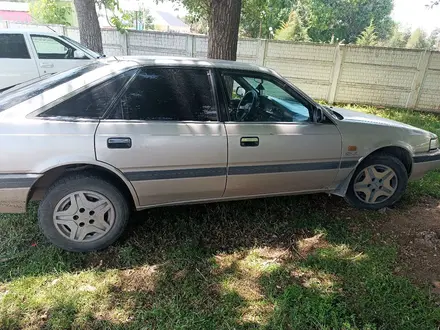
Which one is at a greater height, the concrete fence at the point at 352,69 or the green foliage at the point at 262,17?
the green foliage at the point at 262,17

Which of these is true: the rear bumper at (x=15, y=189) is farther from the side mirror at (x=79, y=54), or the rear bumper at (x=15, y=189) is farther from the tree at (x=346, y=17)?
the tree at (x=346, y=17)

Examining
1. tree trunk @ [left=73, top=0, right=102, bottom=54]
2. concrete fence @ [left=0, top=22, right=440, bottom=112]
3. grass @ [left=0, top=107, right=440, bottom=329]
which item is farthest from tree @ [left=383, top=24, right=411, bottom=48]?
grass @ [left=0, top=107, right=440, bottom=329]

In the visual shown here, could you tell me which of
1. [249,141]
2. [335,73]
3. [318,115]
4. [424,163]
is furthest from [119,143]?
[335,73]

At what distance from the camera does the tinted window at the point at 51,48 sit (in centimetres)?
772

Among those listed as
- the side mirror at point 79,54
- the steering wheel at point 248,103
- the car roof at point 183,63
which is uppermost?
the car roof at point 183,63

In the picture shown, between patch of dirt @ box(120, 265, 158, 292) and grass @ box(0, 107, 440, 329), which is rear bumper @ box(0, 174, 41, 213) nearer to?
grass @ box(0, 107, 440, 329)

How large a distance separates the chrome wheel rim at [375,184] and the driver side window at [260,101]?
102 cm

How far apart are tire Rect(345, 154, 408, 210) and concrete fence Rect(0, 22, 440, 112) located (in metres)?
6.89

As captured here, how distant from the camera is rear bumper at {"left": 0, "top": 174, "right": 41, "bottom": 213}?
8.50 ft

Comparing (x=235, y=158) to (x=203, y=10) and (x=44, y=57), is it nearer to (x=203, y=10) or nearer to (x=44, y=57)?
(x=44, y=57)

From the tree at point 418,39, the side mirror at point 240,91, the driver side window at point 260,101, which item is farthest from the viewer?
the tree at point 418,39

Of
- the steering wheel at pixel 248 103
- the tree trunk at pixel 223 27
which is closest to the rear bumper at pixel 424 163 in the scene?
the steering wheel at pixel 248 103

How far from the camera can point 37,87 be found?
3018 mm

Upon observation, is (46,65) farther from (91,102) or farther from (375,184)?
(375,184)
